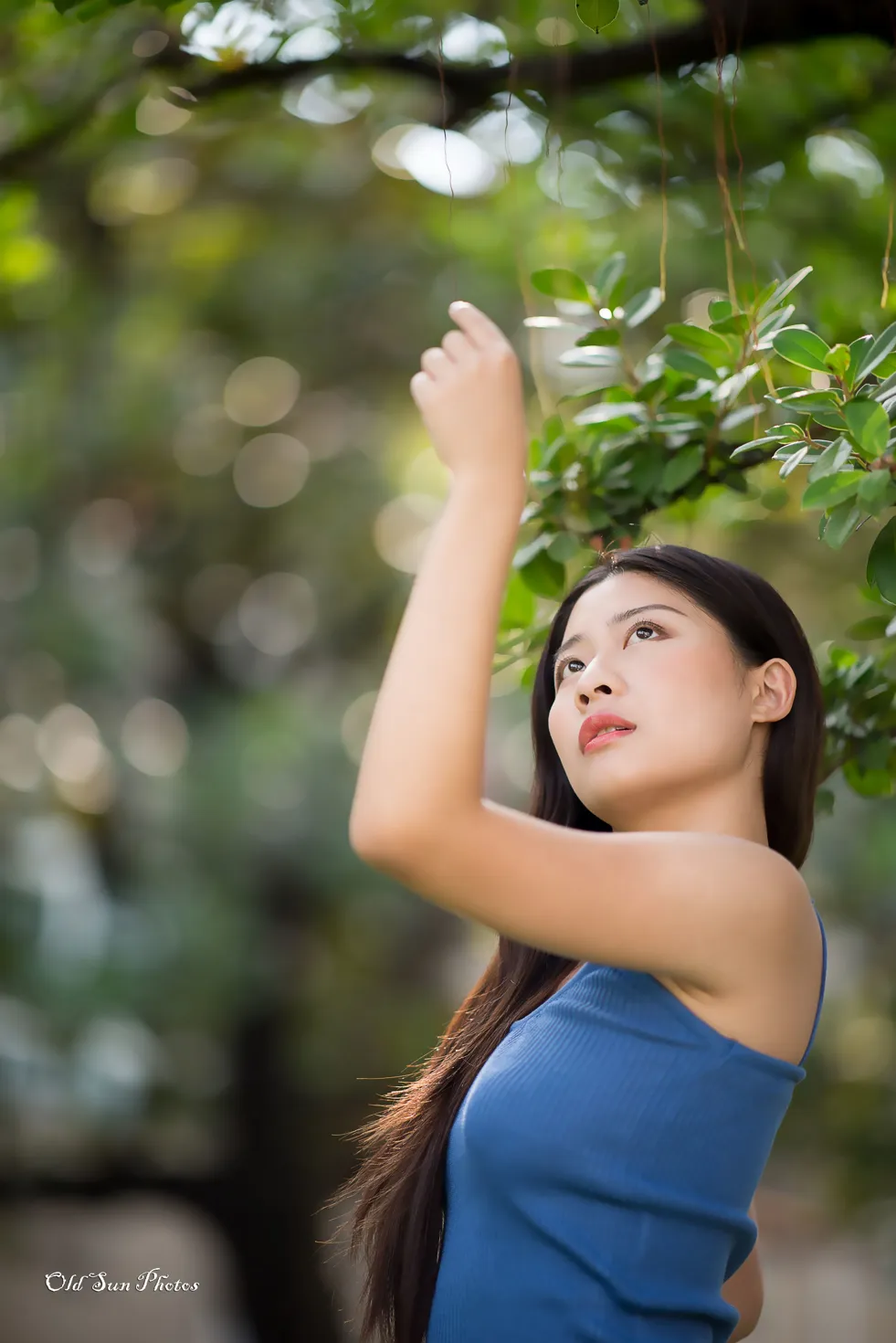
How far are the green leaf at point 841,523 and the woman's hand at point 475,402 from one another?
223 mm

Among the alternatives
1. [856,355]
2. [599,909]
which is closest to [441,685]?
[599,909]

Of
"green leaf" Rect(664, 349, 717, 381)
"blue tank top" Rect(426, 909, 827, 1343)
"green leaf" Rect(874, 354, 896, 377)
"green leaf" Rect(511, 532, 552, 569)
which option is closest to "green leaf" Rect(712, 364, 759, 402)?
"green leaf" Rect(664, 349, 717, 381)

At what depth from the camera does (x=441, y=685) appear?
2.53 feet

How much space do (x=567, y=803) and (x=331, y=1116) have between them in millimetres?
3398

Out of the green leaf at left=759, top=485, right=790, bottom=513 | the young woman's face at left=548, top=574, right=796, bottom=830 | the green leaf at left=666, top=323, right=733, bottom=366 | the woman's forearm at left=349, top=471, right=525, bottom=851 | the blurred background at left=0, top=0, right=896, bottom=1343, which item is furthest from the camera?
the blurred background at left=0, top=0, right=896, bottom=1343

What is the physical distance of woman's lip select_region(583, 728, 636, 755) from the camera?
977 millimetres

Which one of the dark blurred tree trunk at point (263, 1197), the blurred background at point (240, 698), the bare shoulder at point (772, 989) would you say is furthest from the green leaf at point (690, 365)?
the dark blurred tree trunk at point (263, 1197)

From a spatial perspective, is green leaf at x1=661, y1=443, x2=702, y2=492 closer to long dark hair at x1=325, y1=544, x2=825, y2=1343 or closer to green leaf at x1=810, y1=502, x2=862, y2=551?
long dark hair at x1=325, y1=544, x2=825, y2=1343

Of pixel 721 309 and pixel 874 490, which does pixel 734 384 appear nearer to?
pixel 721 309

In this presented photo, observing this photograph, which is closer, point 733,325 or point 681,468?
point 733,325

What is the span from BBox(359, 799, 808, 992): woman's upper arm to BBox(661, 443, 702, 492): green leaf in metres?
0.38

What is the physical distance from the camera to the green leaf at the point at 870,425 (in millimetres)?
843

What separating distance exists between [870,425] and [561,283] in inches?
16.3

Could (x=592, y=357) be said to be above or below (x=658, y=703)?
above
